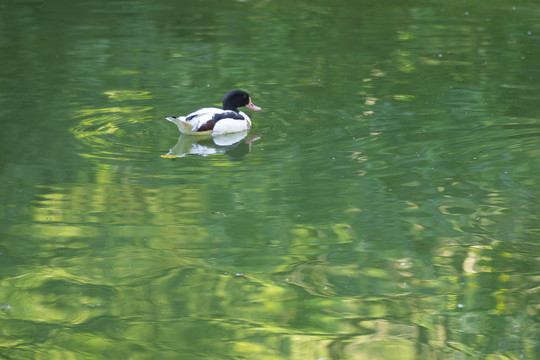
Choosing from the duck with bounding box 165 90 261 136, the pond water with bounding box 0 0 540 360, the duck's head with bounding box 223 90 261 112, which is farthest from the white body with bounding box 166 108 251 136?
the duck's head with bounding box 223 90 261 112

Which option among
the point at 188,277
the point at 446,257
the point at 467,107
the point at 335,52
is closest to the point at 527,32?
the point at 335,52

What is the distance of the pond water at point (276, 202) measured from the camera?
5.55 meters

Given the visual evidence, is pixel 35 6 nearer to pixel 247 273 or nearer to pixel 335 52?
pixel 335 52

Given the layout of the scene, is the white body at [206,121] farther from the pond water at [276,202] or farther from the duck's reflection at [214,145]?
the pond water at [276,202]

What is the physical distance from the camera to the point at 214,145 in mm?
9711

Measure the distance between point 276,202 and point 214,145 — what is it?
2.22m

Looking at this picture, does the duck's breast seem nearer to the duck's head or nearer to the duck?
the duck

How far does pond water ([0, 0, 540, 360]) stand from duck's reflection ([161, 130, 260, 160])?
0.05 meters

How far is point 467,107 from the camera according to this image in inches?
409

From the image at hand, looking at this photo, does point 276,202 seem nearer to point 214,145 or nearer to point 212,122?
point 214,145

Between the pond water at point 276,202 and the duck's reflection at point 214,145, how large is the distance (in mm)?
46

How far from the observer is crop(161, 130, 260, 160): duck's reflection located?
9148 millimetres

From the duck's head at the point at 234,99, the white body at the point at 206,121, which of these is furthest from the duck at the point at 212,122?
the duck's head at the point at 234,99

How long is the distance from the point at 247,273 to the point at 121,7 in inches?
471
